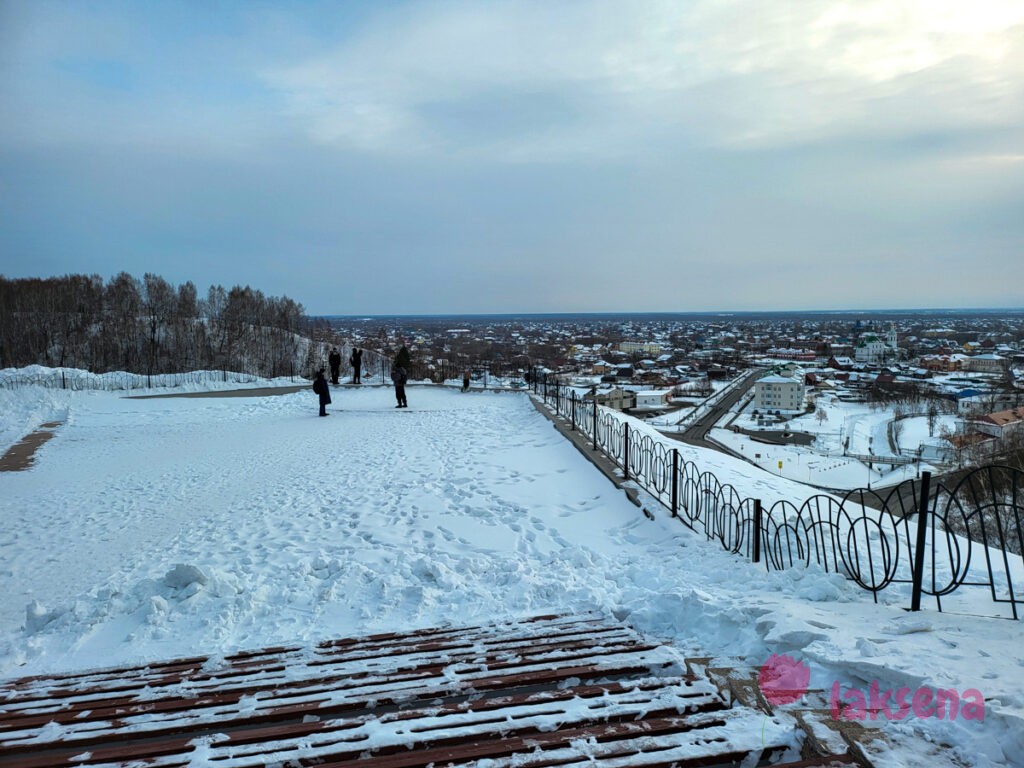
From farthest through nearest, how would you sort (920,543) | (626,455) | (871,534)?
(626,455), (871,534), (920,543)

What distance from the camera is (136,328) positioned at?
49469mm

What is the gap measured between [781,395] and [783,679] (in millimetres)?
38270

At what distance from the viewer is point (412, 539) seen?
8180mm

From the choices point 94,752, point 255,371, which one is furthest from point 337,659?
point 255,371

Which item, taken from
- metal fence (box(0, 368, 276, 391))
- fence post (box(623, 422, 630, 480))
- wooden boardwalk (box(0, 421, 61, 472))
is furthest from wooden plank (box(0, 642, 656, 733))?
metal fence (box(0, 368, 276, 391))

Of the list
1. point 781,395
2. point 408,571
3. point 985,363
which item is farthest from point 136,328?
point 985,363

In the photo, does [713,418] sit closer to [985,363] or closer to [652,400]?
[652,400]

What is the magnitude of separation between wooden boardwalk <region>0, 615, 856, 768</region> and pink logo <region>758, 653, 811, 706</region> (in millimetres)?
236

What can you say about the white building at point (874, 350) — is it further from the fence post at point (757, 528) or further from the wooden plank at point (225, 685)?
the wooden plank at point (225, 685)

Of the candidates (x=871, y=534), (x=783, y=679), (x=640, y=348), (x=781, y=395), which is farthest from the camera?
(x=640, y=348)

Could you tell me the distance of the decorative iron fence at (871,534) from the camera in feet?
14.5

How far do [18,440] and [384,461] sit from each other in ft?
37.7

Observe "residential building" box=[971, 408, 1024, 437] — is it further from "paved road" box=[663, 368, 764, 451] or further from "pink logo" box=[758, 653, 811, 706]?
"pink logo" box=[758, 653, 811, 706]

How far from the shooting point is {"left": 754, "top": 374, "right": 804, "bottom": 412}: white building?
37.7 meters
